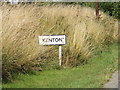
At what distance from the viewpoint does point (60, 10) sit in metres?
12.5

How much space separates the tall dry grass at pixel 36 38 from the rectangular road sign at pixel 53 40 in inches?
5.5

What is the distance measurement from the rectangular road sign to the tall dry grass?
138mm

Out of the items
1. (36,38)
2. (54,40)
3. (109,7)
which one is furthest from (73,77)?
(109,7)

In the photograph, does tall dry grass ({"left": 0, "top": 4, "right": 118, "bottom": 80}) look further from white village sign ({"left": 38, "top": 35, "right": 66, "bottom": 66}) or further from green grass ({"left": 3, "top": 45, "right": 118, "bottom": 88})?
green grass ({"left": 3, "top": 45, "right": 118, "bottom": 88})

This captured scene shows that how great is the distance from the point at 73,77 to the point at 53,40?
140 cm

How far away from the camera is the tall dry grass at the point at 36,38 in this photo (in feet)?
23.3

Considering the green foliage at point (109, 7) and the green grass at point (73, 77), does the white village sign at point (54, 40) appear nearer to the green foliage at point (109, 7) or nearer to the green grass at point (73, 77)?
the green grass at point (73, 77)

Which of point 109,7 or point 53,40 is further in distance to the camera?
point 109,7

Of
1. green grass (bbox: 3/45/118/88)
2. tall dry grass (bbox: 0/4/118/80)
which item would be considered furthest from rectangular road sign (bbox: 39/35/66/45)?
green grass (bbox: 3/45/118/88)

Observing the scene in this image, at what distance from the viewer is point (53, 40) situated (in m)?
8.38

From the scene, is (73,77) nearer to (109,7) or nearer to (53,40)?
Result: (53,40)

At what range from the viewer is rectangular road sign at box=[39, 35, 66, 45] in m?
8.28

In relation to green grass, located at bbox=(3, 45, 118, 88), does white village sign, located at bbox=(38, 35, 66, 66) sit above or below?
above

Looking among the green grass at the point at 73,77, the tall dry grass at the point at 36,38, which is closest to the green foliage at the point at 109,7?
the tall dry grass at the point at 36,38
